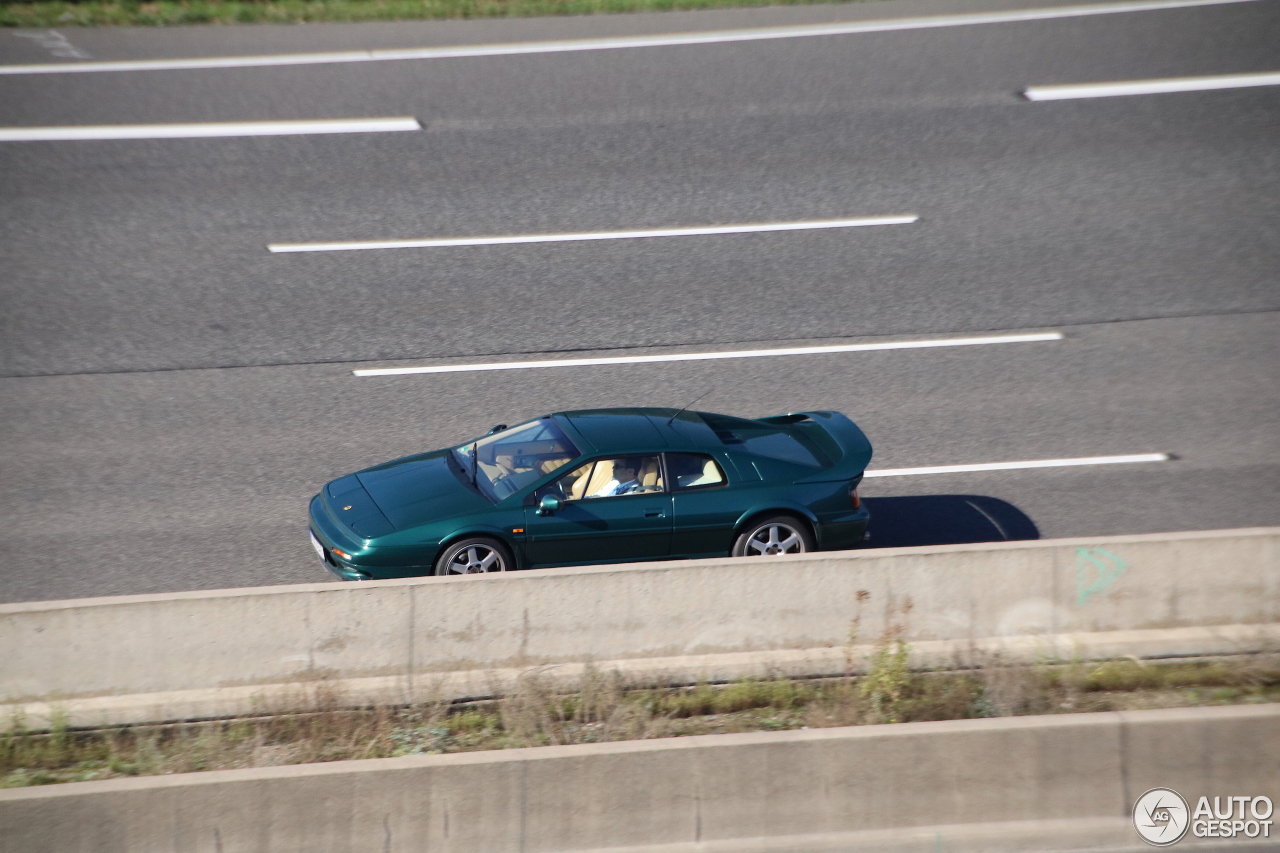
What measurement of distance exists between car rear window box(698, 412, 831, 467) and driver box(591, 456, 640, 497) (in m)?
0.80

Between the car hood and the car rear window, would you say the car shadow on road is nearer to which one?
the car rear window

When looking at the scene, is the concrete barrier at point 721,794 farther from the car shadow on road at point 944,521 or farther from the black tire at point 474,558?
the car shadow on road at point 944,521

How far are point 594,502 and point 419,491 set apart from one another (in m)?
1.35

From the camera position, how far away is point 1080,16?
18812 mm

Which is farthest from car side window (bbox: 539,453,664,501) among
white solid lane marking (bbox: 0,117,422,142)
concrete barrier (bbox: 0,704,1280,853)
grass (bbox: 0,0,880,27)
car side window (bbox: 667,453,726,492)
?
grass (bbox: 0,0,880,27)

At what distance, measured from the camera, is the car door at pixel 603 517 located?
27.4 ft

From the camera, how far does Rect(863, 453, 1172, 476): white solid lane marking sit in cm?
1059

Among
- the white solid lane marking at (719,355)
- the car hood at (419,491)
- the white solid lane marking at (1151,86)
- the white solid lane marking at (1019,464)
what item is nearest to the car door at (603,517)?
the car hood at (419,491)

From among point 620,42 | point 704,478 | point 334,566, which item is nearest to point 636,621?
point 704,478

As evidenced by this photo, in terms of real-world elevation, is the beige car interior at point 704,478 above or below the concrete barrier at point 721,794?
above

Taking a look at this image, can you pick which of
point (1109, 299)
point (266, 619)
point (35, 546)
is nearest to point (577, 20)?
point (1109, 299)

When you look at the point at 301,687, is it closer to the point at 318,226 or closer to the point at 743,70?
the point at 318,226

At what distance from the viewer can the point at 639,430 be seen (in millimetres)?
8922

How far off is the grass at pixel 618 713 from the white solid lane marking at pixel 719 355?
17.0ft
